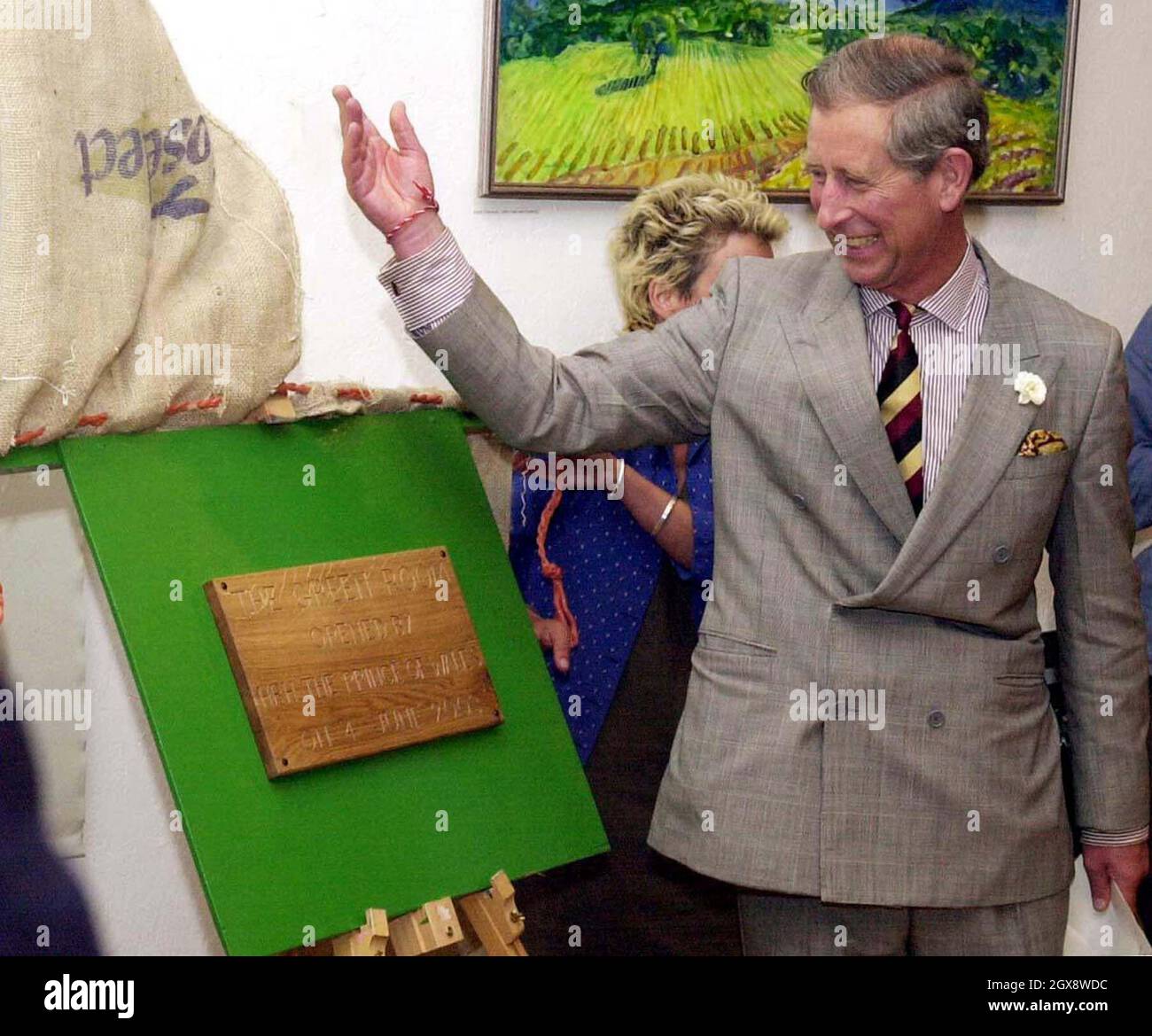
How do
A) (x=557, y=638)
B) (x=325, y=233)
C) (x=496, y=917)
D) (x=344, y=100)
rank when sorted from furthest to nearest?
(x=325, y=233)
(x=557, y=638)
(x=496, y=917)
(x=344, y=100)

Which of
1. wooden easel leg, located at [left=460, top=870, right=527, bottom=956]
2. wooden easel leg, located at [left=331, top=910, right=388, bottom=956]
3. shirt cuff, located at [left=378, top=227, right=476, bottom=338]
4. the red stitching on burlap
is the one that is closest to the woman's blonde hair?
shirt cuff, located at [left=378, top=227, right=476, bottom=338]

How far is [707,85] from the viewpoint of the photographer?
2582 mm

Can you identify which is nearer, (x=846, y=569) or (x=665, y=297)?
(x=846, y=569)

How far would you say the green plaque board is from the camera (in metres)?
1.64

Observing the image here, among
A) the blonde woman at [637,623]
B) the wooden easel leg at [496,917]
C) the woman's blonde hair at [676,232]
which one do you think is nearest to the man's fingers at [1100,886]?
the blonde woman at [637,623]

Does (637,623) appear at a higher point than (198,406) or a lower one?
lower

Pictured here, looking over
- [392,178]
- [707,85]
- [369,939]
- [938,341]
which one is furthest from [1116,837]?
[707,85]

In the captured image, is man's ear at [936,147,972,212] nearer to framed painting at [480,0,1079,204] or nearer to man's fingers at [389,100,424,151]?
man's fingers at [389,100,424,151]

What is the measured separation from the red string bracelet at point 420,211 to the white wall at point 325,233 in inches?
30.8

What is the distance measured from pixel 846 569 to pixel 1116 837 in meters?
0.55

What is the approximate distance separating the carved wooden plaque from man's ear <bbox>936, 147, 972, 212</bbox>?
0.77m

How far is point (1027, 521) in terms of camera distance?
177 cm

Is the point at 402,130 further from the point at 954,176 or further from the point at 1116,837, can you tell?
the point at 1116,837
